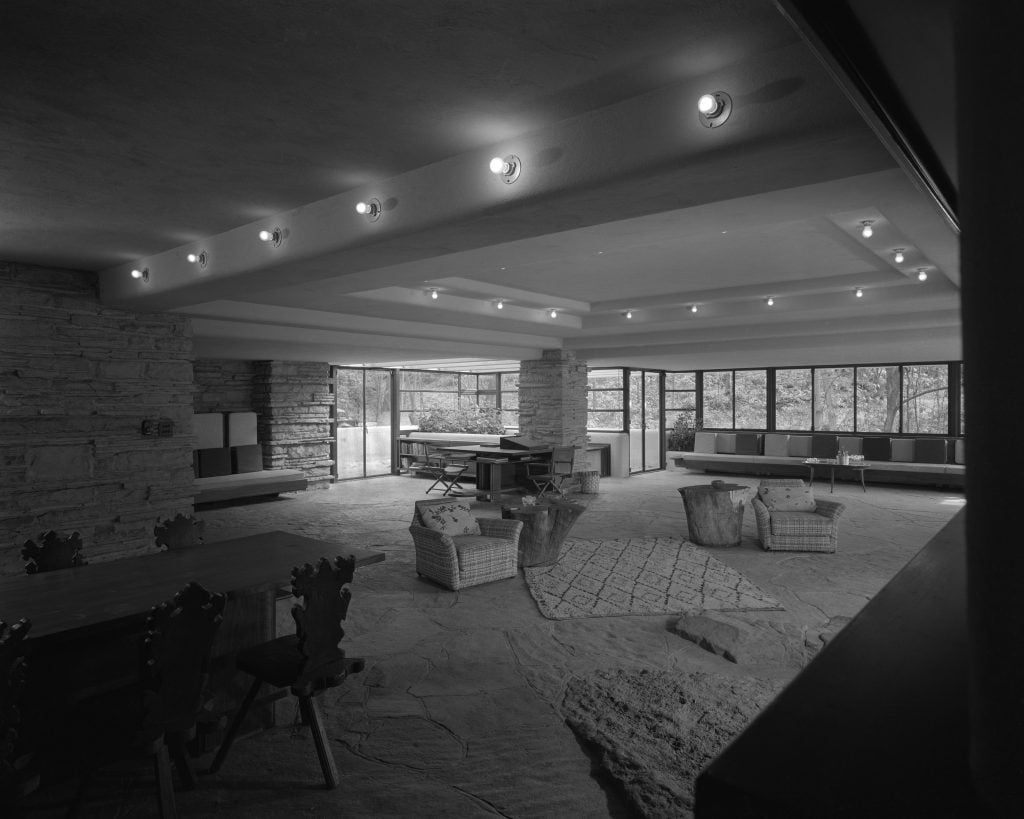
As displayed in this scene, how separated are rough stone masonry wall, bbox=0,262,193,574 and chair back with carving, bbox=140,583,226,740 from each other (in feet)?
13.6

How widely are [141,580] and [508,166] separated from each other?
261cm

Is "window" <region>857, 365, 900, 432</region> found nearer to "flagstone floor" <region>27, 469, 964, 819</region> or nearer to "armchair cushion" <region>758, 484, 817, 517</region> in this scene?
"flagstone floor" <region>27, 469, 964, 819</region>

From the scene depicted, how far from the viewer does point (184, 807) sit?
2.69 metres

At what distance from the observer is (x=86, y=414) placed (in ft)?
19.4

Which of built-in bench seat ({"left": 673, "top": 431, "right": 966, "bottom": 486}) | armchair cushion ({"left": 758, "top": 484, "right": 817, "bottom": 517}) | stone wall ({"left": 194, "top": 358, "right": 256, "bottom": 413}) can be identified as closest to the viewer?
armchair cushion ({"left": 758, "top": 484, "right": 817, "bottom": 517})

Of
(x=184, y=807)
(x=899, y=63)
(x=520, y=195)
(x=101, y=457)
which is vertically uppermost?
(x=520, y=195)

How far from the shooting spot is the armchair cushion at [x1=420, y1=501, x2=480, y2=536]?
20.2ft

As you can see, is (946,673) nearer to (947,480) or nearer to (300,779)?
(300,779)

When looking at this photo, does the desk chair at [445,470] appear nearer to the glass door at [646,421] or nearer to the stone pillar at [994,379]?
the glass door at [646,421]

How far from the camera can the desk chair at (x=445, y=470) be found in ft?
38.1

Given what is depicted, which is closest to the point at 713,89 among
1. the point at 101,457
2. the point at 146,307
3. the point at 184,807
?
the point at 184,807

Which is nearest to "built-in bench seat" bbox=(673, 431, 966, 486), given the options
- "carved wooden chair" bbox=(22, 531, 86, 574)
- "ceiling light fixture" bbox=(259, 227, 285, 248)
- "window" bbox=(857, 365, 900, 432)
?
"window" bbox=(857, 365, 900, 432)

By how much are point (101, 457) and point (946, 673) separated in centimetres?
664

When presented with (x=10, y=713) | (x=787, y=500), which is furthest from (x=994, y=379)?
(x=787, y=500)
